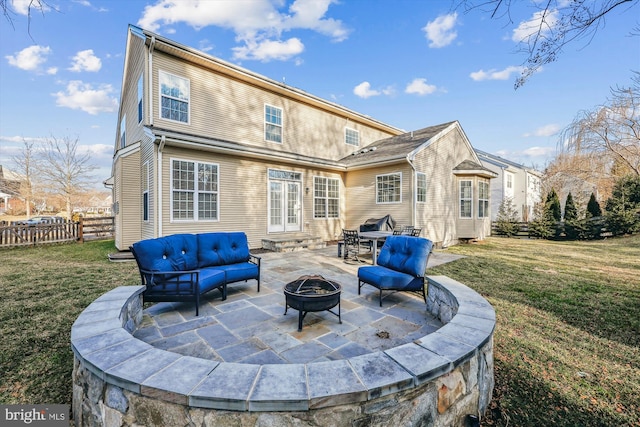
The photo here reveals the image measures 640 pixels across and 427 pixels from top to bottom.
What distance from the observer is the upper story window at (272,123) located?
446 inches

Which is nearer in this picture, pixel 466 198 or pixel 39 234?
pixel 39 234

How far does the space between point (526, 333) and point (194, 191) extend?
862 centimetres

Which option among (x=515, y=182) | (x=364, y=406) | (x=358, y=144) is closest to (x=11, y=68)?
(x=364, y=406)

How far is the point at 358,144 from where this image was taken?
15156mm

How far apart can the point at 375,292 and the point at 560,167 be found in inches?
754

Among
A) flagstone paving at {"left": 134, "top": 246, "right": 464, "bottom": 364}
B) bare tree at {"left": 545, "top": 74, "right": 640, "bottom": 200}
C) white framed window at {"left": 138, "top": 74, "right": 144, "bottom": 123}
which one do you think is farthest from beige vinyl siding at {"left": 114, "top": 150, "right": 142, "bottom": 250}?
bare tree at {"left": 545, "top": 74, "right": 640, "bottom": 200}

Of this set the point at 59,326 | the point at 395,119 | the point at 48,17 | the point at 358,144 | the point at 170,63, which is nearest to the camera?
the point at 48,17

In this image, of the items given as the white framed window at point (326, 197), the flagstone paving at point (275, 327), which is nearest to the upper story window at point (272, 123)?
the white framed window at point (326, 197)

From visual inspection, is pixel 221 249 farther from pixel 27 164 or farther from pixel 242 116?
pixel 27 164

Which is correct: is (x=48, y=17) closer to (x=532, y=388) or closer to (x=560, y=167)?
(x=532, y=388)

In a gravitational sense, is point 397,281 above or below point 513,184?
below

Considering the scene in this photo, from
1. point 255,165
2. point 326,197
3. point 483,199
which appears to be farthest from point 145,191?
point 483,199

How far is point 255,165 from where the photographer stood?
32.7 ft

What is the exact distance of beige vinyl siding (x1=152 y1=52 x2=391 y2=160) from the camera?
30.3ft
